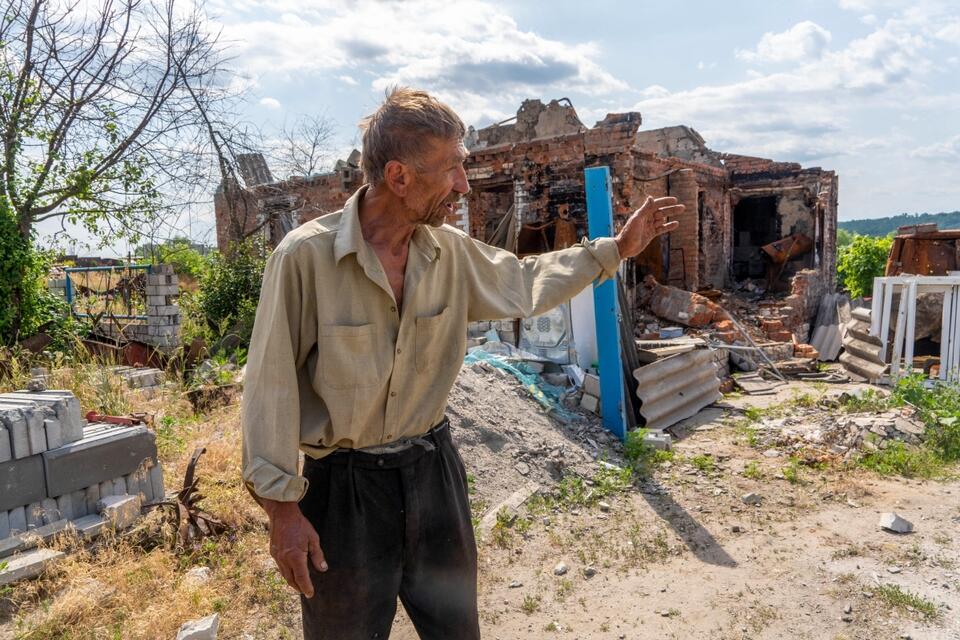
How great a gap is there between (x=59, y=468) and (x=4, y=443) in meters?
0.30

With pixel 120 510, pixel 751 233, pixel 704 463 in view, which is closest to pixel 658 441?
pixel 704 463

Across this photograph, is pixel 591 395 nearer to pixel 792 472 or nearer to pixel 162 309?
pixel 792 472

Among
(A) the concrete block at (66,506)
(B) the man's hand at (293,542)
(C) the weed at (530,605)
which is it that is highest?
(B) the man's hand at (293,542)

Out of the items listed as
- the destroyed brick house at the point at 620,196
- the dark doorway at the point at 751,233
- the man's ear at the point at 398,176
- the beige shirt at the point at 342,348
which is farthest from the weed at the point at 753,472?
the dark doorway at the point at 751,233

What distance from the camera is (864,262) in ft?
58.5

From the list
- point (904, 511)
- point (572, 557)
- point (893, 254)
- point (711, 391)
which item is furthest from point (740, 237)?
point (572, 557)

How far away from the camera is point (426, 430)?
1856mm

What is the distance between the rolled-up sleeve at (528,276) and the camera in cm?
195

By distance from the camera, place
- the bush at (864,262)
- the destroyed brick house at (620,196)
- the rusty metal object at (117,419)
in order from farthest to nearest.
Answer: the bush at (864,262), the destroyed brick house at (620,196), the rusty metal object at (117,419)

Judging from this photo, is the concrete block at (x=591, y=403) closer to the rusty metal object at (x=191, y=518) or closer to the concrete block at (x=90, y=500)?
the rusty metal object at (x=191, y=518)

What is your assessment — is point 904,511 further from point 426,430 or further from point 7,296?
point 7,296

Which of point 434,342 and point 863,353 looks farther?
point 863,353

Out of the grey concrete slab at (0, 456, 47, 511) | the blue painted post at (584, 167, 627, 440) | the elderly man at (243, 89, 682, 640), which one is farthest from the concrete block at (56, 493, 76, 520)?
the blue painted post at (584, 167, 627, 440)

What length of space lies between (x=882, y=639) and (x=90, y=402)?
553cm
